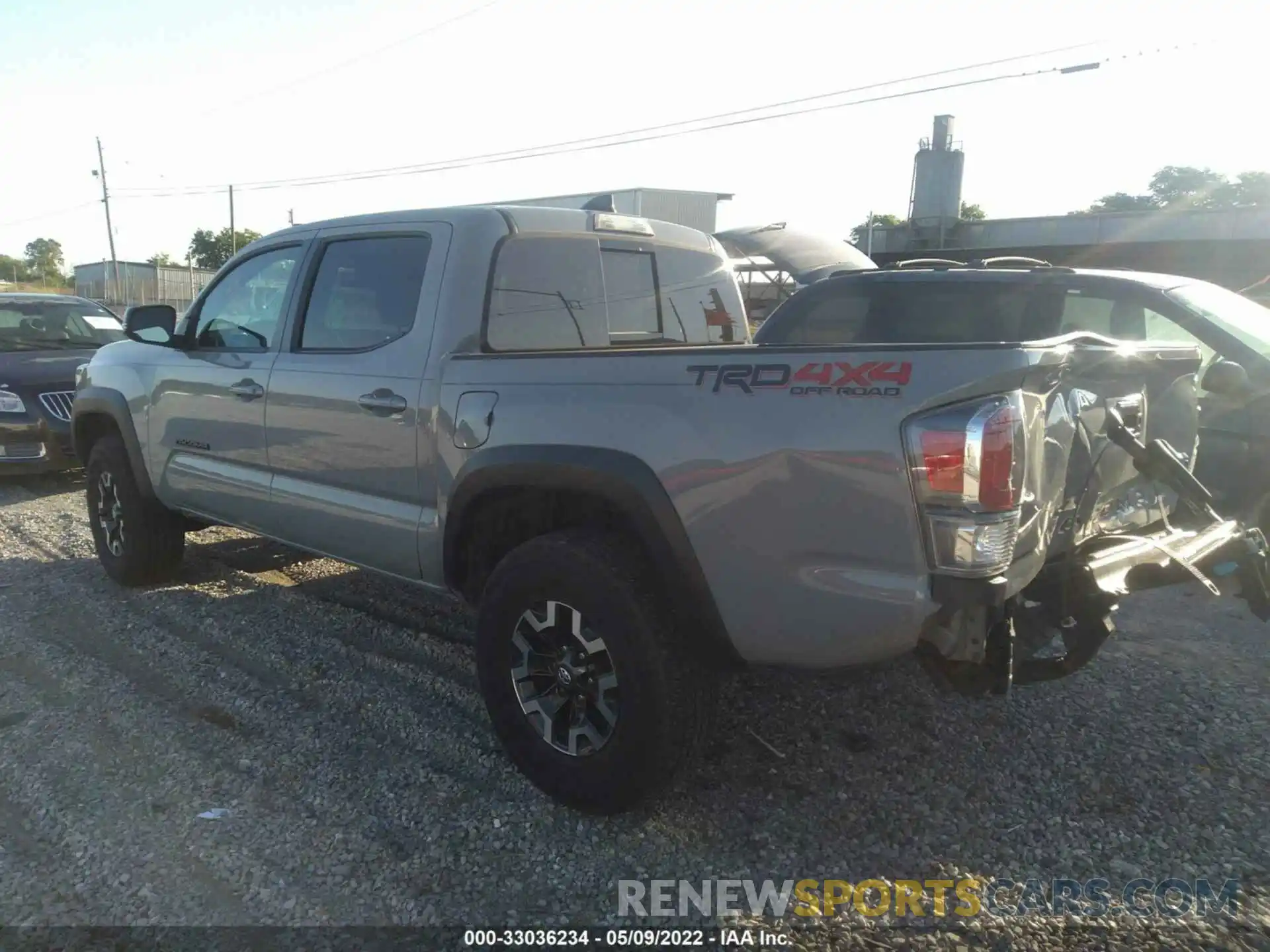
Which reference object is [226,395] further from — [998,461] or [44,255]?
[44,255]

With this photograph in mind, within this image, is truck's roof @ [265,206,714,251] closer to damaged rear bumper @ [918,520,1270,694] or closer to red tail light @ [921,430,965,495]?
red tail light @ [921,430,965,495]

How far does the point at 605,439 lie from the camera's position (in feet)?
9.41

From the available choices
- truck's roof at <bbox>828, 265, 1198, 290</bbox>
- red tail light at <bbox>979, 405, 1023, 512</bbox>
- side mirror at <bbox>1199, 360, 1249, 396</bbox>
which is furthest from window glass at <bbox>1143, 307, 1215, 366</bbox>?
red tail light at <bbox>979, 405, 1023, 512</bbox>

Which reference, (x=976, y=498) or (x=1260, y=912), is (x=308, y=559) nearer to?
(x=976, y=498)

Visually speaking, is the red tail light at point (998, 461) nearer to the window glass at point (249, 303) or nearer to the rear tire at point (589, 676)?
the rear tire at point (589, 676)

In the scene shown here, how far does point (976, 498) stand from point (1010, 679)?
580 millimetres

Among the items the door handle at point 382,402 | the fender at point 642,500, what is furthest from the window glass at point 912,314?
the fender at point 642,500

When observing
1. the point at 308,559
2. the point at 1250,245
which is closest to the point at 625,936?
the point at 308,559

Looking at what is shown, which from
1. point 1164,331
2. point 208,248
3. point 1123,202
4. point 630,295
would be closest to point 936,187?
point 1123,202

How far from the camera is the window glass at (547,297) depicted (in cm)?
358

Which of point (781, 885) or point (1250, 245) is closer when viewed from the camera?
point (781, 885)

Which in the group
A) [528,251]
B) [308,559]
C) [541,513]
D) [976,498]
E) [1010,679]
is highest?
[528,251]

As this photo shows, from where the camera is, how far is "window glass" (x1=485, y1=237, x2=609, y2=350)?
11.7 feet

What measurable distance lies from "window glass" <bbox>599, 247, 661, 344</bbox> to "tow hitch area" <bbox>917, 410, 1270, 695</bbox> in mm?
1960
